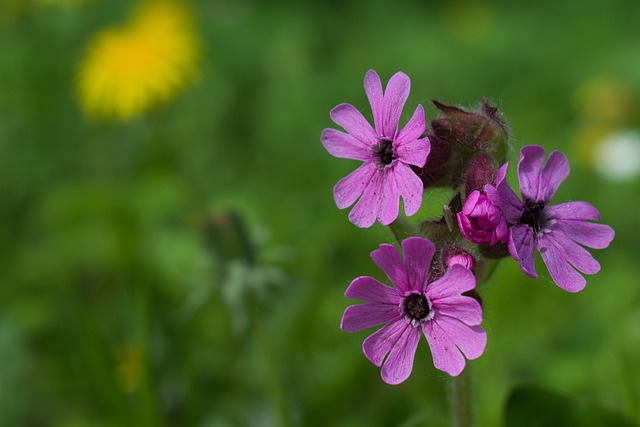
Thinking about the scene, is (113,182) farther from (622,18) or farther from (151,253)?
(622,18)

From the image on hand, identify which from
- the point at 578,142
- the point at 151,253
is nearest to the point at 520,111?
the point at 578,142

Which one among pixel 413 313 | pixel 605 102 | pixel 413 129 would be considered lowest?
pixel 413 313

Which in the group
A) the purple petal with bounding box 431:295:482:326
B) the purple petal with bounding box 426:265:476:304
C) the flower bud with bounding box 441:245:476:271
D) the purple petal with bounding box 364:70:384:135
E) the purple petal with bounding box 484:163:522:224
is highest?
the purple petal with bounding box 364:70:384:135

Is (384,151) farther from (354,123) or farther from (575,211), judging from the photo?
(575,211)

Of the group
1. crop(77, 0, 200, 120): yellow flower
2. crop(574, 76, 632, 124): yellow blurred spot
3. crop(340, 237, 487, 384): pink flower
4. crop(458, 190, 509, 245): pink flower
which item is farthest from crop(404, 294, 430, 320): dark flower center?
crop(574, 76, 632, 124): yellow blurred spot

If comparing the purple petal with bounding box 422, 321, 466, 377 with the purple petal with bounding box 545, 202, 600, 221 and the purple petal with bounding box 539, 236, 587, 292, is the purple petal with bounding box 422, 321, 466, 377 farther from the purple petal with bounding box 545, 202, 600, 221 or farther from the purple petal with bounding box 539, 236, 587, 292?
the purple petal with bounding box 545, 202, 600, 221

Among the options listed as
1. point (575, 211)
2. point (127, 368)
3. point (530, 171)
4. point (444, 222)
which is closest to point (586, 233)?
point (575, 211)

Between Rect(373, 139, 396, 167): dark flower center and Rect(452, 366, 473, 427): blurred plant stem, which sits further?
Rect(452, 366, 473, 427): blurred plant stem
